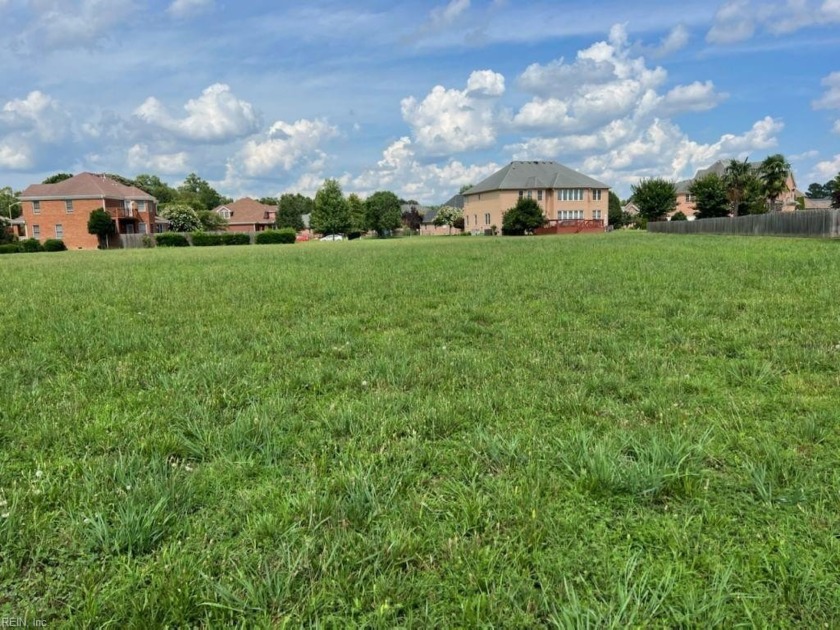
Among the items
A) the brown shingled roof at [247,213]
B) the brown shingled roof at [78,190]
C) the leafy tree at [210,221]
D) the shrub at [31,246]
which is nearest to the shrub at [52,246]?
the shrub at [31,246]

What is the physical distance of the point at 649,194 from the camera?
65438 mm

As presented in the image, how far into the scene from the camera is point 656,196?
65.2 m

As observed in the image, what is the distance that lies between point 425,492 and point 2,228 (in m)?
63.1


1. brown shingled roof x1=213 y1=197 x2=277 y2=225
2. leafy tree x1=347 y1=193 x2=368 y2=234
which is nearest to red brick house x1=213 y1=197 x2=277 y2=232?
brown shingled roof x1=213 y1=197 x2=277 y2=225

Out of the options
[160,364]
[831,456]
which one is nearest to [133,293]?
[160,364]

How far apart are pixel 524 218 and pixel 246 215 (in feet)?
Result: 193

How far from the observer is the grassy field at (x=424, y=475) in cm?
189

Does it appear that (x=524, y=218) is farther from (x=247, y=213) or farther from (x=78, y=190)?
(x=247, y=213)

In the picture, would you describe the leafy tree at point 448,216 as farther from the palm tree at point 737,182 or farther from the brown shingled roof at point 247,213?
the palm tree at point 737,182

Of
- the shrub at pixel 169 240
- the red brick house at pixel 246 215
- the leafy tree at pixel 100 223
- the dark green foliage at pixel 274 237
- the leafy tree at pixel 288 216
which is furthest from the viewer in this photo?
the leafy tree at pixel 288 216

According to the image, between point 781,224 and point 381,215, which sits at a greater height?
point 381,215

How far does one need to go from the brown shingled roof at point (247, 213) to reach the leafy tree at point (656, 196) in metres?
64.6

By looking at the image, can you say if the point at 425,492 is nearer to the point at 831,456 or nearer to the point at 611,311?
the point at 831,456

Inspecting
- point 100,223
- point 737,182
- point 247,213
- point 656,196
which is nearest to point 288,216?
point 247,213
